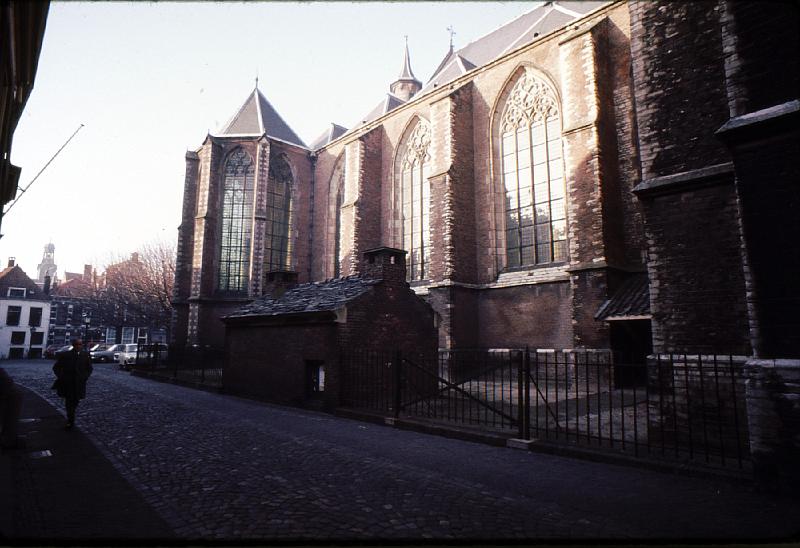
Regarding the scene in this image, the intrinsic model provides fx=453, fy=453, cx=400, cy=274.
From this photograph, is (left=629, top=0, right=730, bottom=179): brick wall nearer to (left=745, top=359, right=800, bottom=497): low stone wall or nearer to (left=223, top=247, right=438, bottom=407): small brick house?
(left=745, top=359, right=800, bottom=497): low stone wall

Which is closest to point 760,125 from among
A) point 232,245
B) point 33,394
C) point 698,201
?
point 698,201

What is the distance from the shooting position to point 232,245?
2625 cm

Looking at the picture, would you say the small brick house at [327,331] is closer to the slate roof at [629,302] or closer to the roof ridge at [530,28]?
the slate roof at [629,302]

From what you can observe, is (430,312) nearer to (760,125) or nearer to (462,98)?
(760,125)

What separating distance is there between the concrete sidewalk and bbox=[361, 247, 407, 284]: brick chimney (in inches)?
273

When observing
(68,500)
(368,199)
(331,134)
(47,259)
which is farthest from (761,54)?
(47,259)

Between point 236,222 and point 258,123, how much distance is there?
6689mm

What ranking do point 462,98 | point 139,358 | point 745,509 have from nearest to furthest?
point 745,509
point 462,98
point 139,358

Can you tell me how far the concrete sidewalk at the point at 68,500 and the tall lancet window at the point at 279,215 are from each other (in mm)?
20486

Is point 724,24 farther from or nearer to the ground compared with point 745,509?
farther from the ground

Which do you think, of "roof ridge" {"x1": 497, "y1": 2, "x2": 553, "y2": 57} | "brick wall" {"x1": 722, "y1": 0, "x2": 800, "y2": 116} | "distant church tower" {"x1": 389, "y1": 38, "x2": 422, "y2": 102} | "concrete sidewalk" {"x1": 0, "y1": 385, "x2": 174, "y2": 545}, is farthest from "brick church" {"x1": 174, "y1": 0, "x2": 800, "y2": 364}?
"distant church tower" {"x1": 389, "y1": 38, "x2": 422, "y2": 102}

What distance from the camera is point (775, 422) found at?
189 inches

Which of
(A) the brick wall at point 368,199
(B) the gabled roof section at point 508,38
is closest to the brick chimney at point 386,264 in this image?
(A) the brick wall at point 368,199

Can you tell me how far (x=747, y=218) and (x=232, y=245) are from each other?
2515cm
